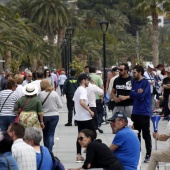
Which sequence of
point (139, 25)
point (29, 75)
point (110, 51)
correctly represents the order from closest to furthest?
point (29, 75)
point (110, 51)
point (139, 25)

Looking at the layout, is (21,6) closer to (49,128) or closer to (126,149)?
(49,128)

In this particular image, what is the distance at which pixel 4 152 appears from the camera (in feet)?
25.2

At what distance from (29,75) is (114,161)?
35.6ft

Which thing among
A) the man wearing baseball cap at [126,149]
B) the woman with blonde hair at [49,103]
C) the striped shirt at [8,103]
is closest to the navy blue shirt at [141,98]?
the woman with blonde hair at [49,103]

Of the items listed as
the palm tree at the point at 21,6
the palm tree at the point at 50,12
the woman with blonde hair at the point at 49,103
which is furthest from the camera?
the palm tree at the point at 21,6

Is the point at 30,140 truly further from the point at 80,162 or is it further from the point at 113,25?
the point at 113,25

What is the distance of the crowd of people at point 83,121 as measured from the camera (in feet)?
28.9

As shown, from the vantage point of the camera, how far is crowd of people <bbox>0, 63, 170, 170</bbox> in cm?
882

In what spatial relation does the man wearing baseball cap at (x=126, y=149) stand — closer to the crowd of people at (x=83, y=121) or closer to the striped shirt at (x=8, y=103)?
the crowd of people at (x=83, y=121)

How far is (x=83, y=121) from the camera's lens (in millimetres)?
14336

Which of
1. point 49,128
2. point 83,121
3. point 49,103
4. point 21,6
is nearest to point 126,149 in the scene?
point 83,121

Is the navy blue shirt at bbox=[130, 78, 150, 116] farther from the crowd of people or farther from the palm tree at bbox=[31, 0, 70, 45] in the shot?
the palm tree at bbox=[31, 0, 70, 45]

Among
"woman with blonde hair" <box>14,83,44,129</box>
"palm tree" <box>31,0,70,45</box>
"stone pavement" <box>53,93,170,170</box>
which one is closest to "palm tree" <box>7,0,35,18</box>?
"palm tree" <box>31,0,70,45</box>

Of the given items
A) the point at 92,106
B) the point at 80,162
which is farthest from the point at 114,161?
the point at 92,106
